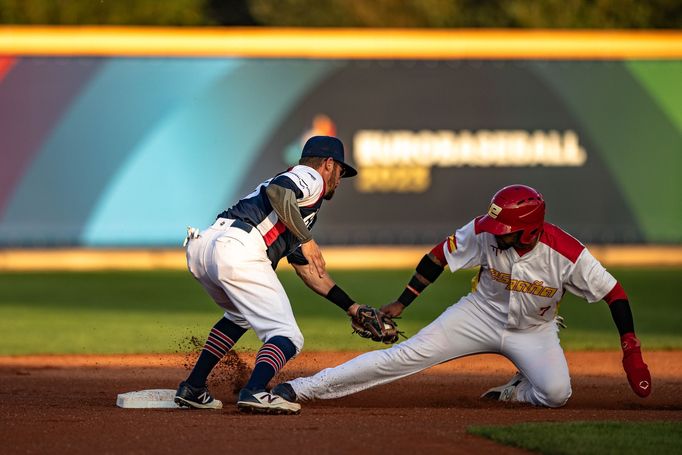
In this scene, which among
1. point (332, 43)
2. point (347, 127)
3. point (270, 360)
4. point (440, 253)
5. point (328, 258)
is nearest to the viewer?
point (270, 360)

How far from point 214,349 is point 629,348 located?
7.67 ft

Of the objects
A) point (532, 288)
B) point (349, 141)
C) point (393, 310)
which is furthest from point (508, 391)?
point (349, 141)

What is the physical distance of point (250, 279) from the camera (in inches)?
257

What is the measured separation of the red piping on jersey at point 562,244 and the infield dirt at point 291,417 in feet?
3.00

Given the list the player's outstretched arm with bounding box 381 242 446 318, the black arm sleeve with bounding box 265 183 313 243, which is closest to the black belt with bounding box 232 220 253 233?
the black arm sleeve with bounding box 265 183 313 243

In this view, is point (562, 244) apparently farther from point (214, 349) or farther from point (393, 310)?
point (214, 349)

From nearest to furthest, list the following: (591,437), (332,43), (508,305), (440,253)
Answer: (591,437)
(508,305)
(440,253)
(332,43)

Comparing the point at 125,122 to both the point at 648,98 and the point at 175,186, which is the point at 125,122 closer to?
the point at 175,186

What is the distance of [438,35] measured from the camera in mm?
20500

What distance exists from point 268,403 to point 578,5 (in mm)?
31018

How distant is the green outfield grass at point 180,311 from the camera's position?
11.3m

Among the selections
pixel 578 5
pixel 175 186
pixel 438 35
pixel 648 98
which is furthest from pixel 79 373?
pixel 578 5

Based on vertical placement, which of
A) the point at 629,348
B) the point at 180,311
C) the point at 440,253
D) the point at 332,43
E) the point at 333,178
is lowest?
the point at 180,311

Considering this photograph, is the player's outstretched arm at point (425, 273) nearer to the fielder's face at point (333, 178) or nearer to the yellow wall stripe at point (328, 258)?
the fielder's face at point (333, 178)
